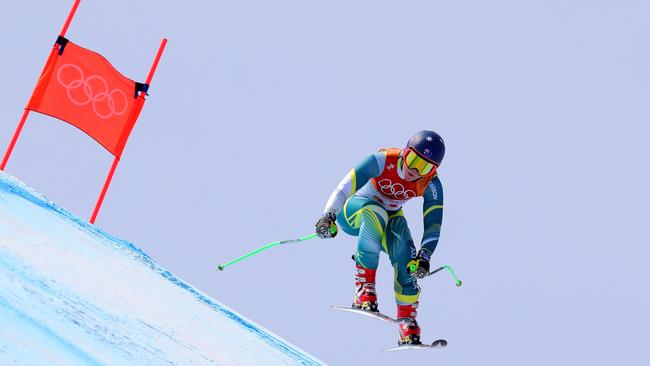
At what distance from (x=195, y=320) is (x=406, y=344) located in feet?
7.70

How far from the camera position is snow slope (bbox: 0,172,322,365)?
4355mm

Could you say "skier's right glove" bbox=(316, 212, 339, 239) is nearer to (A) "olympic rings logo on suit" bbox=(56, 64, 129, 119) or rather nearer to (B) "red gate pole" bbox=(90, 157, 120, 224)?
(B) "red gate pole" bbox=(90, 157, 120, 224)

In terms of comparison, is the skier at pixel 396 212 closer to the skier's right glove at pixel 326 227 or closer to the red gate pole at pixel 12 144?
the skier's right glove at pixel 326 227

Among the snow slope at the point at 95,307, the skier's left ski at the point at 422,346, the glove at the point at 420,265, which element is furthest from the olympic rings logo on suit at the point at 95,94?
the skier's left ski at the point at 422,346

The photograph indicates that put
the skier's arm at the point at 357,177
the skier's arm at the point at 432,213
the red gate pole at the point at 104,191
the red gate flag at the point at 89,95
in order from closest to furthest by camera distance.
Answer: the skier's arm at the point at 357,177 → the skier's arm at the point at 432,213 → the red gate pole at the point at 104,191 → the red gate flag at the point at 89,95

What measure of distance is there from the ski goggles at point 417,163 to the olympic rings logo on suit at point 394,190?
0.89 feet

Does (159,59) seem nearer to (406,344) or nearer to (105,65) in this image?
(105,65)

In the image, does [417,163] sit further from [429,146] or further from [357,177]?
[357,177]

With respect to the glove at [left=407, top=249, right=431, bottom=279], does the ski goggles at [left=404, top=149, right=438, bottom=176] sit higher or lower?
higher

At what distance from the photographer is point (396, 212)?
28.2ft

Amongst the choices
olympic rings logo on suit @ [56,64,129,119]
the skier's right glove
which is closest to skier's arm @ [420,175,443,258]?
the skier's right glove

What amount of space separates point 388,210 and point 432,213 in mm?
395

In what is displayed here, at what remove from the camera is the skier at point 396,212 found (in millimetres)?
8117

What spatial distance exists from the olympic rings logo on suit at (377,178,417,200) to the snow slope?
1569 mm
